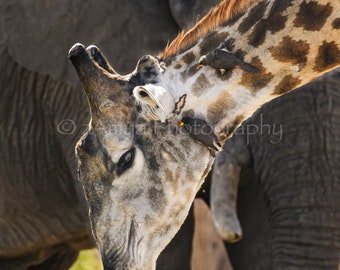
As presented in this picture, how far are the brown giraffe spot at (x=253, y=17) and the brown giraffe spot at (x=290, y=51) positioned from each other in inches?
4.3

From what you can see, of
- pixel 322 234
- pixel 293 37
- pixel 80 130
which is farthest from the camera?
pixel 80 130

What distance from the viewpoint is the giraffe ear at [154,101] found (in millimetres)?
4051

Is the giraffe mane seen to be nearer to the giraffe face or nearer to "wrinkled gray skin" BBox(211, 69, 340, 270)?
the giraffe face

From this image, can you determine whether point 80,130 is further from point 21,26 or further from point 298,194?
point 298,194

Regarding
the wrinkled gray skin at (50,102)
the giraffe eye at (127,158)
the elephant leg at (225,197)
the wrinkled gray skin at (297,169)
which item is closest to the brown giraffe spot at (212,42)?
the giraffe eye at (127,158)

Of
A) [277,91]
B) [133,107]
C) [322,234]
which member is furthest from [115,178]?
[322,234]

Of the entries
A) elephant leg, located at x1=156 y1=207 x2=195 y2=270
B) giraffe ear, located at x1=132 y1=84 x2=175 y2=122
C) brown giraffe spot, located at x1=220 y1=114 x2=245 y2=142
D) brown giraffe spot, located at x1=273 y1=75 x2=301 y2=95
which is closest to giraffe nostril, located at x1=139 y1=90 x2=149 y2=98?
giraffe ear, located at x1=132 y1=84 x2=175 y2=122

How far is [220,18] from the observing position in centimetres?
420

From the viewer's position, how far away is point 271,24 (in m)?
4.14

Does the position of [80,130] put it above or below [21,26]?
below

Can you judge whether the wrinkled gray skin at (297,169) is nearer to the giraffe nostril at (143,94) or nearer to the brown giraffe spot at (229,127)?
the brown giraffe spot at (229,127)

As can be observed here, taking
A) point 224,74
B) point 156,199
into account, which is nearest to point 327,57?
point 224,74

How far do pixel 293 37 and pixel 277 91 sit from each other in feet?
0.65

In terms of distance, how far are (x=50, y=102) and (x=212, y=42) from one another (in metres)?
2.40
